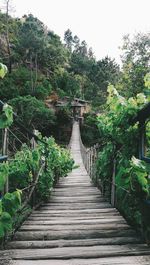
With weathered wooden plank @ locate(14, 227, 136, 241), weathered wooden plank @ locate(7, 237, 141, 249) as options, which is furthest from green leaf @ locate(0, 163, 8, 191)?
weathered wooden plank @ locate(14, 227, 136, 241)

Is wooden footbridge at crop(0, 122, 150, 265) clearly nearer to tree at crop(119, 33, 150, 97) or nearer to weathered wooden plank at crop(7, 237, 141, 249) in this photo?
weathered wooden plank at crop(7, 237, 141, 249)

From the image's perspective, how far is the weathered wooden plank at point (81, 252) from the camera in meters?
2.37

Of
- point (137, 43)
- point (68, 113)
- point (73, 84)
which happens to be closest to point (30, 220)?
point (137, 43)

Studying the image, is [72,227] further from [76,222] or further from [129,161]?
[129,161]

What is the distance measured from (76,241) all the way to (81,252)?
0.96 feet

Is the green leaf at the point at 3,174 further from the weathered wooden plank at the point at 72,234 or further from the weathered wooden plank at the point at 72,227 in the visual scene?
the weathered wooden plank at the point at 72,227

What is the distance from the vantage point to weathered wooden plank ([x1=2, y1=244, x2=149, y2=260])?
237 cm

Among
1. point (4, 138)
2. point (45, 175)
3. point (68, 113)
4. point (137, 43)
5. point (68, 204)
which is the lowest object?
point (68, 204)

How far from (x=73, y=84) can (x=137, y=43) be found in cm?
1849

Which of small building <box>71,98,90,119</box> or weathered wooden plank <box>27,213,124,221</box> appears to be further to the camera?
small building <box>71,98,90,119</box>

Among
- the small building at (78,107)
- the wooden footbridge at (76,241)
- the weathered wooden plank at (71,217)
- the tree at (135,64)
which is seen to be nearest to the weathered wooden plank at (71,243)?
the wooden footbridge at (76,241)

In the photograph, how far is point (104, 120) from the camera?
15.0ft

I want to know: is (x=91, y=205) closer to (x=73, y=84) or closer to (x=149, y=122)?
(x=149, y=122)

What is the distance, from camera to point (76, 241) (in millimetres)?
2744
